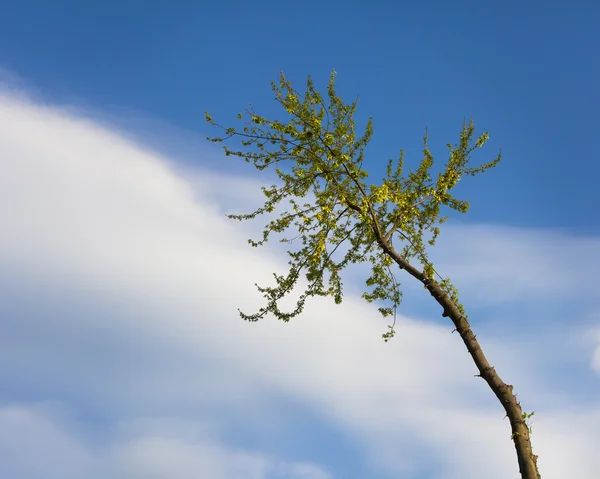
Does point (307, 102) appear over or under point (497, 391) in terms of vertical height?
over

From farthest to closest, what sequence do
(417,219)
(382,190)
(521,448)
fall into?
(417,219), (382,190), (521,448)

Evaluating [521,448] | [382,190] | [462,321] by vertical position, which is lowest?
[521,448]

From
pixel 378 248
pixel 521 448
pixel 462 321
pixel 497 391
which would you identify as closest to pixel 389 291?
pixel 378 248

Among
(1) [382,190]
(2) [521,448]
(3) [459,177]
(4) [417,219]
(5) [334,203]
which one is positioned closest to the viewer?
(2) [521,448]

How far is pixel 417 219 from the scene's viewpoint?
16578 mm

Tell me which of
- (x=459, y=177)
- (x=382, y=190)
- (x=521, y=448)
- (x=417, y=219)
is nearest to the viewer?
(x=521, y=448)

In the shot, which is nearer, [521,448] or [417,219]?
[521,448]

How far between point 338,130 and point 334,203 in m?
1.98

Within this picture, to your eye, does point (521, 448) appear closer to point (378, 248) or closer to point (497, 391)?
point (497, 391)

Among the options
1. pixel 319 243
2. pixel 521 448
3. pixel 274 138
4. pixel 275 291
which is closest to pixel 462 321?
pixel 521 448

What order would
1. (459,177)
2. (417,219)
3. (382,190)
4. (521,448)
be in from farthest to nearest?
(417,219), (459,177), (382,190), (521,448)

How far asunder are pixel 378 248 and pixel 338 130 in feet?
12.3

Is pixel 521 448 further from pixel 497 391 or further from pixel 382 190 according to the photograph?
pixel 382 190

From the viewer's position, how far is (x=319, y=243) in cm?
1434
